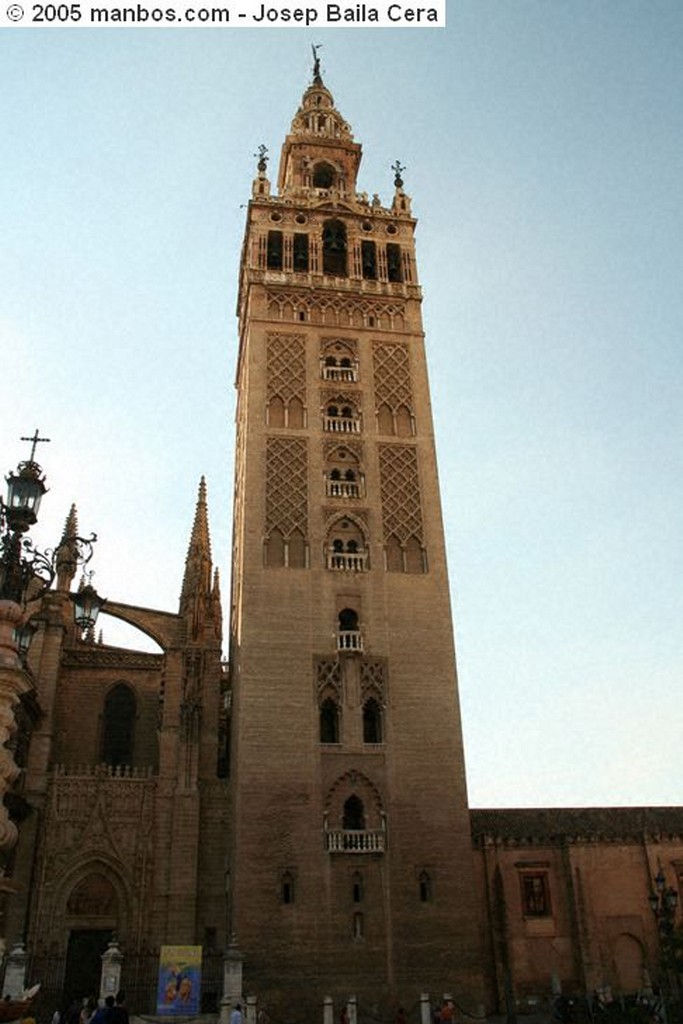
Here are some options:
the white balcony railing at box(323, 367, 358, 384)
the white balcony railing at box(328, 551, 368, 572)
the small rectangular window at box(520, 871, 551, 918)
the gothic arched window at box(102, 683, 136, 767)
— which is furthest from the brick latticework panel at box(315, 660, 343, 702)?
the white balcony railing at box(323, 367, 358, 384)

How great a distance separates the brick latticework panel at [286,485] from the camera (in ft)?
87.6

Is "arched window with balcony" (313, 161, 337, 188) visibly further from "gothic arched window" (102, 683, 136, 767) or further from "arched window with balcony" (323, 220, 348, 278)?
"gothic arched window" (102, 683, 136, 767)

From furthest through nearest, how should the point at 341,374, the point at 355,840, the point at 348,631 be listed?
1. the point at 341,374
2. the point at 348,631
3. the point at 355,840

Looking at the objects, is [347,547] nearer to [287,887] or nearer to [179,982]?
[287,887]

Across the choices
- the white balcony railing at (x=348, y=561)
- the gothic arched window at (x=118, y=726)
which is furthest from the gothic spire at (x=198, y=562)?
the white balcony railing at (x=348, y=561)

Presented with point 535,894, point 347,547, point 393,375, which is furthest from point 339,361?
point 535,894

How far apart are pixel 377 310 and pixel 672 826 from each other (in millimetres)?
19710

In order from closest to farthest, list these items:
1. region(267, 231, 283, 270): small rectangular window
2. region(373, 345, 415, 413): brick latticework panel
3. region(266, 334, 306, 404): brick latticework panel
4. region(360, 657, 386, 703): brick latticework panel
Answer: region(360, 657, 386, 703): brick latticework panel → region(266, 334, 306, 404): brick latticework panel → region(373, 345, 415, 413): brick latticework panel → region(267, 231, 283, 270): small rectangular window

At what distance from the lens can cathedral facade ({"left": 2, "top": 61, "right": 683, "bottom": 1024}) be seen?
22016mm

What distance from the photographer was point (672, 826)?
95.7 ft

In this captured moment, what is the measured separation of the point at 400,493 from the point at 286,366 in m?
5.81

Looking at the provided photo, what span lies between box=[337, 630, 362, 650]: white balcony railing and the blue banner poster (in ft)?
27.7

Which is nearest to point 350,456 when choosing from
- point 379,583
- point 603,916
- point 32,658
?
point 379,583

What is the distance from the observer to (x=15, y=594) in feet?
38.0
